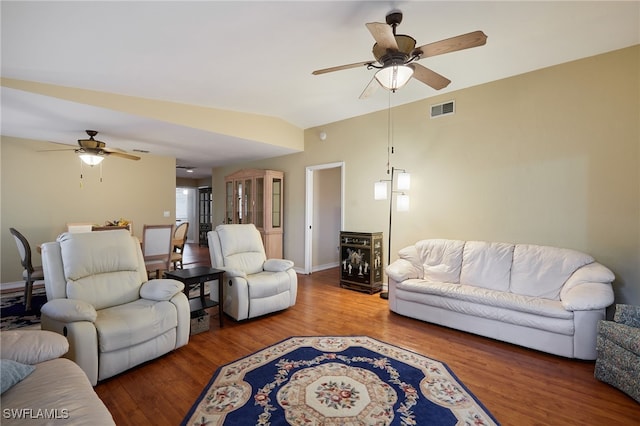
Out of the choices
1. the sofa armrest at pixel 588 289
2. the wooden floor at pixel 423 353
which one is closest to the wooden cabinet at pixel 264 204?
the wooden floor at pixel 423 353

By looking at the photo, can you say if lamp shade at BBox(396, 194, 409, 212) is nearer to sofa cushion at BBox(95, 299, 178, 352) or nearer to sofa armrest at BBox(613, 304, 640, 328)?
sofa armrest at BBox(613, 304, 640, 328)

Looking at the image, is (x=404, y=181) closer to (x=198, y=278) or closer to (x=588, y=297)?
(x=588, y=297)

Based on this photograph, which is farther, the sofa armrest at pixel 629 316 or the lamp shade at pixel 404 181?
the lamp shade at pixel 404 181

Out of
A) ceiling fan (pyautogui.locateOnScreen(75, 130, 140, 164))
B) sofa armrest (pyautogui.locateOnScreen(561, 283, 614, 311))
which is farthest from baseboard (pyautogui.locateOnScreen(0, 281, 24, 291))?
sofa armrest (pyautogui.locateOnScreen(561, 283, 614, 311))

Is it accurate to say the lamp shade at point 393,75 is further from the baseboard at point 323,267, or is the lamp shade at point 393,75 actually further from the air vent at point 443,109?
the baseboard at point 323,267

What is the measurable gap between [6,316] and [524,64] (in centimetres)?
663

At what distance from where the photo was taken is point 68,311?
80.4 inches

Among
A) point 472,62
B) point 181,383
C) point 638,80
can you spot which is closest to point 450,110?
point 472,62

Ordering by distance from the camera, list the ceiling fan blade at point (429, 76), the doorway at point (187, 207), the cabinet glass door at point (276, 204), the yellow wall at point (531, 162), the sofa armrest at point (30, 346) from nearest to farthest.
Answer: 1. the sofa armrest at point (30, 346)
2. the ceiling fan blade at point (429, 76)
3. the yellow wall at point (531, 162)
4. the cabinet glass door at point (276, 204)
5. the doorway at point (187, 207)

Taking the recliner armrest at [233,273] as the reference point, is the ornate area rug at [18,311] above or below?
below

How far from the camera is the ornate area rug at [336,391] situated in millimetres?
1787

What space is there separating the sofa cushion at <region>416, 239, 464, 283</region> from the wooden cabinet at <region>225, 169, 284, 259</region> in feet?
10.2

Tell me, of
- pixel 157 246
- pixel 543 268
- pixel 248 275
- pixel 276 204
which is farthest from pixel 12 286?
pixel 543 268

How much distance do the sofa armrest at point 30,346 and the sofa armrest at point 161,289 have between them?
0.91 metres
